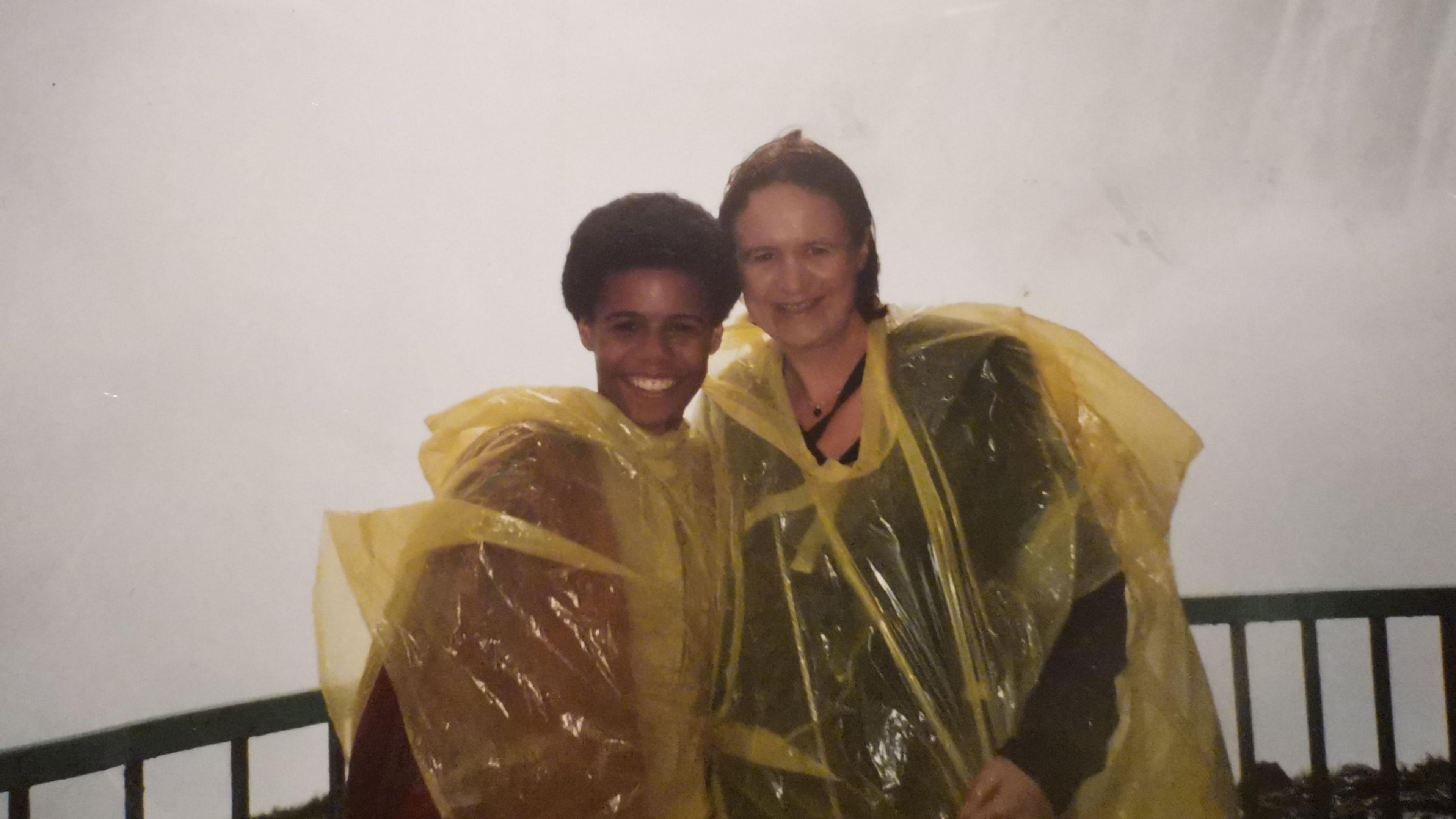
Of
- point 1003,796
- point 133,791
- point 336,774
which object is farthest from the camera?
point 336,774

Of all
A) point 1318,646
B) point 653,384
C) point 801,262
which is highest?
point 801,262

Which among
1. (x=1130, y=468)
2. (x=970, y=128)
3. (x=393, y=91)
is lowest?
(x=1130, y=468)

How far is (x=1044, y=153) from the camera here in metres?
0.95

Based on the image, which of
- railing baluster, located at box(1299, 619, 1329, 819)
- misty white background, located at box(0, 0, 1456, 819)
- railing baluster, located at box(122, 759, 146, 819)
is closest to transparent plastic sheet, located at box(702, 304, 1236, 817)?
misty white background, located at box(0, 0, 1456, 819)

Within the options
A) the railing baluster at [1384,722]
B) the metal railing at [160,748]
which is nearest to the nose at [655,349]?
the metal railing at [160,748]

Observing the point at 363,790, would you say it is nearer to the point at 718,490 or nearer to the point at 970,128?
the point at 718,490

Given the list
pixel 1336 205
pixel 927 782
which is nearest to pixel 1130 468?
pixel 927 782

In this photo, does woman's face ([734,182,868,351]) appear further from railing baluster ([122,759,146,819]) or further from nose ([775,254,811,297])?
railing baluster ([122,759,146,819])

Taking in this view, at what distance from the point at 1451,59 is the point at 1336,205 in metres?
0.25

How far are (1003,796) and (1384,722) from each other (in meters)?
0.79

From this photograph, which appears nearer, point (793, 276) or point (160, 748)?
point (793, 276)

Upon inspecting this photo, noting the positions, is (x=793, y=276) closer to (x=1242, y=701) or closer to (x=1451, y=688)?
(x=1242, y=701)

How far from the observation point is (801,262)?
28.5 inches

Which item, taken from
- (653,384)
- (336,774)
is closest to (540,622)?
(653,384)
